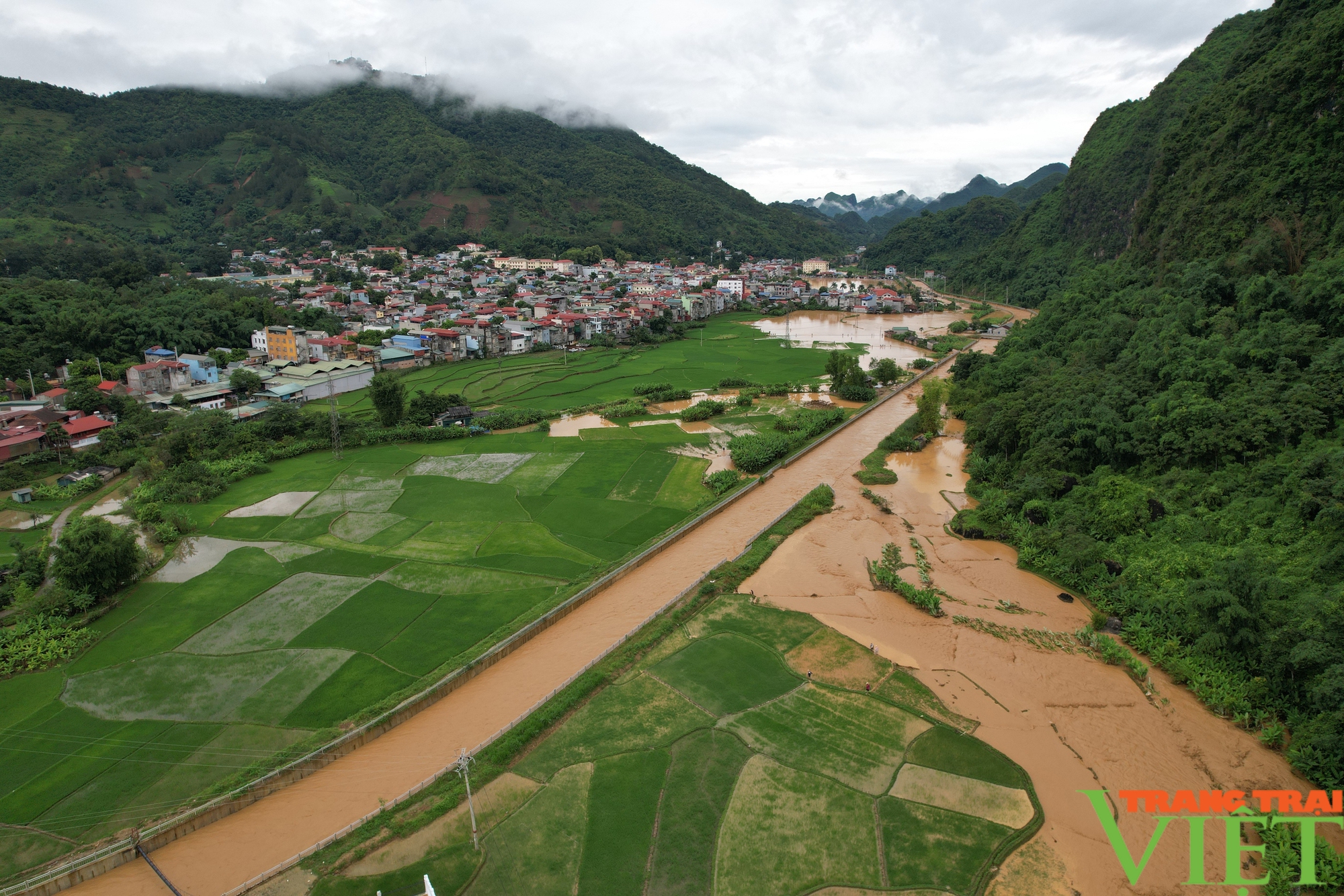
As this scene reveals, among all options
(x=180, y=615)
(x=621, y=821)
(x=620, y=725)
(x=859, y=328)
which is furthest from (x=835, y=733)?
(x=859, y=328)

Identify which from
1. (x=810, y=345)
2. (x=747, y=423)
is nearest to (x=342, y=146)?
(x=810, y=345)

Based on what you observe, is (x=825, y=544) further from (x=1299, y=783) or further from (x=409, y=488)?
(x=409, y=488)

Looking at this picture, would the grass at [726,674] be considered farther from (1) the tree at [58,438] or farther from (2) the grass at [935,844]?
(1) the tree at [58,438]

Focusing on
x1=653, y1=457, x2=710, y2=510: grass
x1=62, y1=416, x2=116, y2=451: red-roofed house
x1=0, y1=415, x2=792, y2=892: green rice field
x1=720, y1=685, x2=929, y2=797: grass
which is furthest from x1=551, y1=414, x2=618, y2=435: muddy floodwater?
x1=720, y1=685, x2=929, y2=797: grass

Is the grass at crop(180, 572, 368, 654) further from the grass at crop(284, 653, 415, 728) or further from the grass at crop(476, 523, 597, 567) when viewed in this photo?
the grass at crop(476, 523, 597, 567)

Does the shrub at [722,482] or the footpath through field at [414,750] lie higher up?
the shrub at [722,482]

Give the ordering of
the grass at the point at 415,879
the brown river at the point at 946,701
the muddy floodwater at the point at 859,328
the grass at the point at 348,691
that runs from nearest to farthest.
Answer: the grass at the point at 415,879
the brown river at the point at 946,701
the grass at the point at 348,691
the muddy floodwater at the point at 859,328

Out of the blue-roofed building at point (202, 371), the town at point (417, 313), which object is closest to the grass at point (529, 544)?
the town at point (417, 313)
